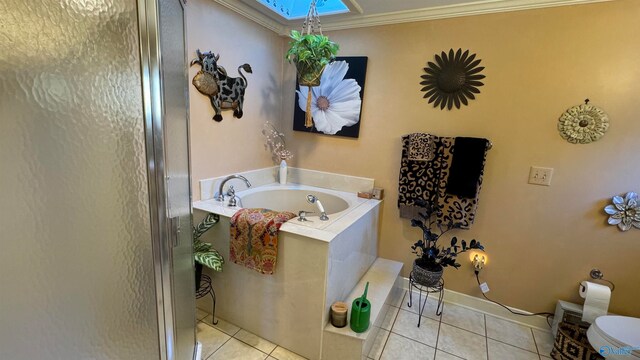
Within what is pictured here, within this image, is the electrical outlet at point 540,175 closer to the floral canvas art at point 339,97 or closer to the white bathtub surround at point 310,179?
the white bathtub surround at point 310,179

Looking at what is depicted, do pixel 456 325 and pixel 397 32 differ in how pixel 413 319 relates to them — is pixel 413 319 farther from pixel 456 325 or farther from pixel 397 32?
pixel 397 32

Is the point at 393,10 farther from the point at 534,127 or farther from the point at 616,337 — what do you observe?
the point at 616,337

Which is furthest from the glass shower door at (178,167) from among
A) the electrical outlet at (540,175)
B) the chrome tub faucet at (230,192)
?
the electrical outlet at (540,175)

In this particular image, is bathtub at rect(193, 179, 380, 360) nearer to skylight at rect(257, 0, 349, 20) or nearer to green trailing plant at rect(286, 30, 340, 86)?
green trailing plant at rect(286, 30, 340, 86)

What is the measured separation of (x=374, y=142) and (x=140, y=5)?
6.50ft

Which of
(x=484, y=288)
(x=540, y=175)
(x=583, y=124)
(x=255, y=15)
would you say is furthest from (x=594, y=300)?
(x=255, y=15)

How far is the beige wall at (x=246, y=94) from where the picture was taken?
190cm

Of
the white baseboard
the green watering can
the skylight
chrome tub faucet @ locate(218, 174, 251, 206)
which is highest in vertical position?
the skylight

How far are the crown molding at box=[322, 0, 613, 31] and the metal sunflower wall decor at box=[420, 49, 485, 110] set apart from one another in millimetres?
268

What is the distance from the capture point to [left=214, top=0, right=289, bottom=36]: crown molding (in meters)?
2.04

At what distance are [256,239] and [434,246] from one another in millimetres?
1320

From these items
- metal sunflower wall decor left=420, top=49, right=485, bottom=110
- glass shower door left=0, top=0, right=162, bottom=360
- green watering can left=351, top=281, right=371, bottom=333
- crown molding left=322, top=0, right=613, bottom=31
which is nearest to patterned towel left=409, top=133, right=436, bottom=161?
metal sunflower wall decor left=420, top=49, right=485, bottom=110

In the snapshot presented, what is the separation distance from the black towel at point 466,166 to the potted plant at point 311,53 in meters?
1.16

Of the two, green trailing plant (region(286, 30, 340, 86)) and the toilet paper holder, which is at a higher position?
green trailing plant (region(286, 30, 340, 86))
